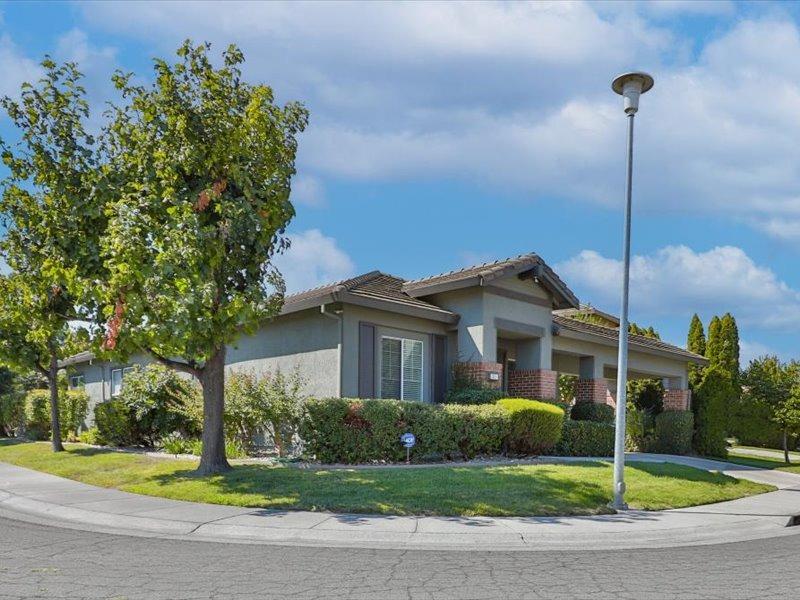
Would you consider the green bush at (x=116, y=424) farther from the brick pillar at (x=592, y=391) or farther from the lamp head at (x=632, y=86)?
the lamp head at (x=632, y=86)

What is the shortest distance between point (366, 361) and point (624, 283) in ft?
22.6

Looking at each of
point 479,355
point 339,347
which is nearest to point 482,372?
point 479,355

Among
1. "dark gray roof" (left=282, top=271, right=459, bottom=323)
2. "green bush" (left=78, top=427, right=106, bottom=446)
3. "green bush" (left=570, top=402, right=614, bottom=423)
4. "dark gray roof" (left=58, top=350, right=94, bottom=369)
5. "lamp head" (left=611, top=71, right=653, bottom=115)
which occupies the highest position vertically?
"lamp head" (left=611, top=71, right=653, bottom=115)

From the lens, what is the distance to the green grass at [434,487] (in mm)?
10641

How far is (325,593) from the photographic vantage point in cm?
625

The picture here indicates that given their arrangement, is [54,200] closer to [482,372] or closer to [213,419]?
[213,419]

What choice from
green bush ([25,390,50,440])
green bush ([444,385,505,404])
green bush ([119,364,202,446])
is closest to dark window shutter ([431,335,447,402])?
green bush ([444,385,505,404])

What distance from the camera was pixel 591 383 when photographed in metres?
23.1

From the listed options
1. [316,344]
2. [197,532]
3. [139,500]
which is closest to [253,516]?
[197,532]

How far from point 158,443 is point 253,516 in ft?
38.7

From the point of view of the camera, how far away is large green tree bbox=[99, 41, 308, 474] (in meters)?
11.7

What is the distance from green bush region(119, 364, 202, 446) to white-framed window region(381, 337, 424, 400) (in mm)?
6001

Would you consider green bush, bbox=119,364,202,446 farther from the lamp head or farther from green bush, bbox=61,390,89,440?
the lamp head

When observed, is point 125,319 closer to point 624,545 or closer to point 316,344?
point 316,344
